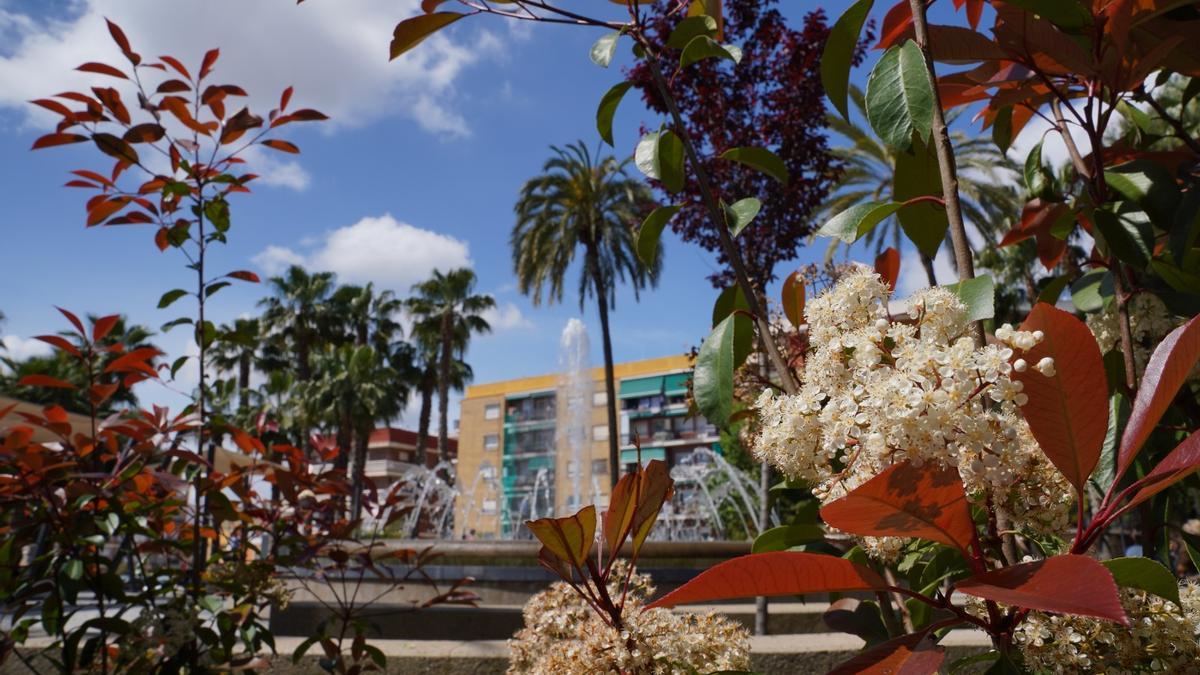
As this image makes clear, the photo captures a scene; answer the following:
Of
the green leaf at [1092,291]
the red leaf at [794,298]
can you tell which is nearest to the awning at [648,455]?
the red leaf at [794,298]

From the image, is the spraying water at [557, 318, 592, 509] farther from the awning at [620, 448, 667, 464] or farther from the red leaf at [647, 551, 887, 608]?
the red leaf at [647, 551, 887, 608]

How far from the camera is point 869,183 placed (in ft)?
51.5

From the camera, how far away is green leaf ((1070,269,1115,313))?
1.41 meters

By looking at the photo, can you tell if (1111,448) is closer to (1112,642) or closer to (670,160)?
(1112,642)

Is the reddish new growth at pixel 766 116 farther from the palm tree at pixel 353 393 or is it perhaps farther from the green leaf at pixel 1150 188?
the palm tree at pixel 353 393

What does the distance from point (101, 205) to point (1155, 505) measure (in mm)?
2875

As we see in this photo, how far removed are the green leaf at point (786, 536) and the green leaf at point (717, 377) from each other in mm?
180

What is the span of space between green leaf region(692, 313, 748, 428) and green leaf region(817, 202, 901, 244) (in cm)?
19

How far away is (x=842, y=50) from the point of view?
1029 millimetres

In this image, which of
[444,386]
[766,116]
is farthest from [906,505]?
[444,386]

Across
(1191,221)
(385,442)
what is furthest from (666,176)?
(385,442)

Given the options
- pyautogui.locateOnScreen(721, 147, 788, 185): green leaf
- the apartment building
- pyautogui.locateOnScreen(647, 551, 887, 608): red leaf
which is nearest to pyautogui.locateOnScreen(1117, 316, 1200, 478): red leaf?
pyautogui.locateOnScreen(647, 551, 887, 608): red leaf

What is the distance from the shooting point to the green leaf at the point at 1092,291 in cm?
141

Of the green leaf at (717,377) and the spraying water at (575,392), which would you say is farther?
the spraying water at (575,392)
